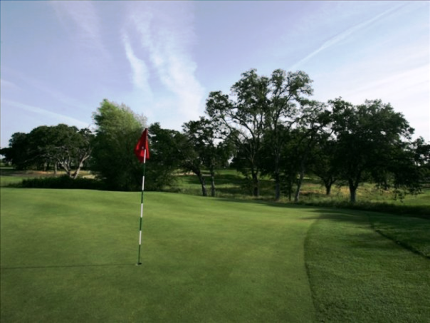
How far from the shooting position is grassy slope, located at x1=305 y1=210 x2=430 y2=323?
413 centimetres

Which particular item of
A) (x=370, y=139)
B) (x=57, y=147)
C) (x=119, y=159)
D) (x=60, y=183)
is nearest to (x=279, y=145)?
(x=370, y=139)

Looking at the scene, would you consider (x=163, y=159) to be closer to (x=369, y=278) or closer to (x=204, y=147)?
(x=204, y=147)

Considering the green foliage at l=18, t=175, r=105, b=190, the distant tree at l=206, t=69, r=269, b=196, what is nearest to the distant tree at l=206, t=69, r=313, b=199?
the distant tree at l=206, t=69, r=269, b=196

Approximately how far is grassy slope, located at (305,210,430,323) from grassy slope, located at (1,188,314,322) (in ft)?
1.12

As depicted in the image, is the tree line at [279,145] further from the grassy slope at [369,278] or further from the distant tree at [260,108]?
the grassy slope at [369,278]

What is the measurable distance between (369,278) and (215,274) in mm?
2946

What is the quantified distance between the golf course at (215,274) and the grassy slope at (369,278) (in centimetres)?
2

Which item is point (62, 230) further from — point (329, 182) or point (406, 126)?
point (329, 182)

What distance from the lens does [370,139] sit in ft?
85.9

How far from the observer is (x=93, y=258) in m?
7.01

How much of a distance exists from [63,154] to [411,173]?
53999mm

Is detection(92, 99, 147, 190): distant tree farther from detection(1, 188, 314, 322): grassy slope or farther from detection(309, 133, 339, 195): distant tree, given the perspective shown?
detection(1, 188, 314, 322): grassy slope

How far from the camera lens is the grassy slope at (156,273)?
174 inches

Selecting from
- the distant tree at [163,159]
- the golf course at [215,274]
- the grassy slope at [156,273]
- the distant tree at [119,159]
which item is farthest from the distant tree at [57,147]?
the golf course at [215,274]
